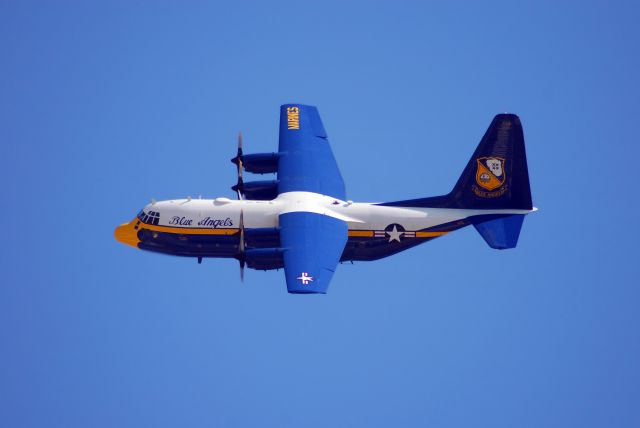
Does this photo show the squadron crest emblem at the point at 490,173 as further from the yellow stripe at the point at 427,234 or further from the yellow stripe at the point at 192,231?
the yellow stripe at the point at 192,231

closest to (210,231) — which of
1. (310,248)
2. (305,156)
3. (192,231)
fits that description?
(192,231)

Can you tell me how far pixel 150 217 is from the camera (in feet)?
255

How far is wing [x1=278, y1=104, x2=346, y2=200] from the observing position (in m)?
79.8

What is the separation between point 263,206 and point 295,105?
1118 centimetres

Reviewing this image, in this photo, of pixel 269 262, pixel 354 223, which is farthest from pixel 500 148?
pixel 269 262

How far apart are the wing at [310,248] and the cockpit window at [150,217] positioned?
7.28m

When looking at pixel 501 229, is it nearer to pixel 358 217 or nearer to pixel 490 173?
pixel 490 173

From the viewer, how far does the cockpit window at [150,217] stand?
77.4m

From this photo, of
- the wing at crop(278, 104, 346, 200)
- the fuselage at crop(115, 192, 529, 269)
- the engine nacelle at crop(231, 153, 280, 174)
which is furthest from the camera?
the engine nacelle at crop(231, 153, 280, 174)

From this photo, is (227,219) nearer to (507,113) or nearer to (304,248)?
(304,248)

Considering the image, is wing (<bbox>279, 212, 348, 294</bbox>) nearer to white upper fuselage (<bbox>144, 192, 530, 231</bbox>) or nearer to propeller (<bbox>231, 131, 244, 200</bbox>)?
white upper fuselage (<bbox>144, 192, 530, 231</bbox>)

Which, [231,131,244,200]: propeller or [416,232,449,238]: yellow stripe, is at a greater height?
[231,131,244,200]: propeller

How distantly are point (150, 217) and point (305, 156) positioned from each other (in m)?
10.6

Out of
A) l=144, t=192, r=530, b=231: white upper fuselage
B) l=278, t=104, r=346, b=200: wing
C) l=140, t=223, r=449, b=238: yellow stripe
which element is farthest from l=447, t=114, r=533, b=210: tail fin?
l=278, t=104, r=346, b=200: wing
